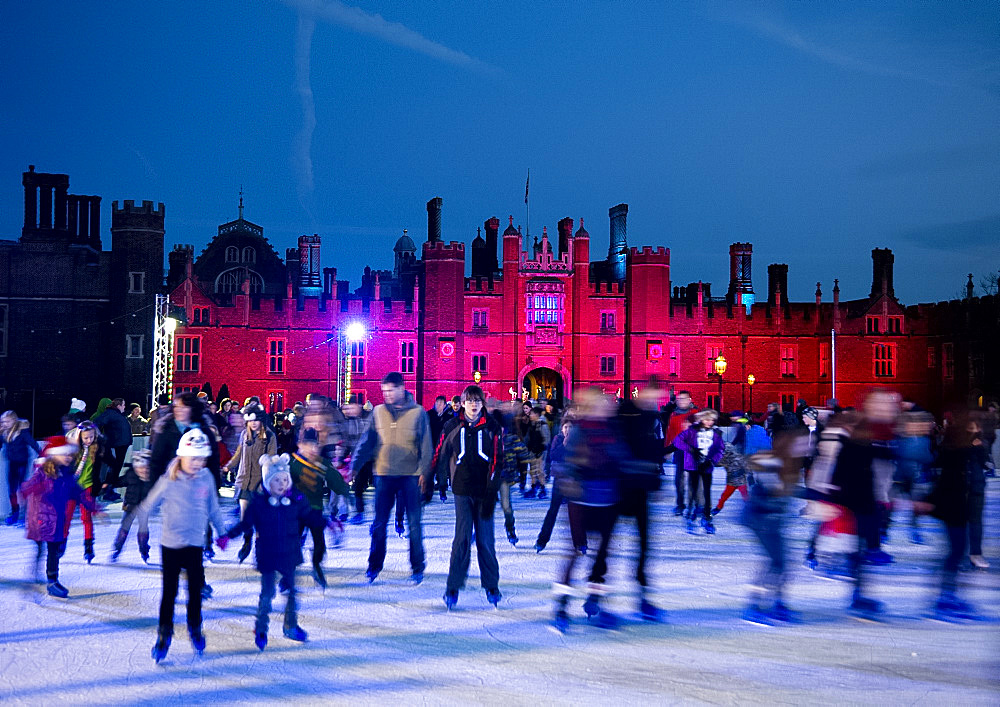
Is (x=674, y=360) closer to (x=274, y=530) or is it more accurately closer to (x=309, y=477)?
(x=309, y=477)

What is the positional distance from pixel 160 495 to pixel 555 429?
1187 centimetres

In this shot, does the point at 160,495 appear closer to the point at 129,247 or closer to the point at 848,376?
the point at 129,247

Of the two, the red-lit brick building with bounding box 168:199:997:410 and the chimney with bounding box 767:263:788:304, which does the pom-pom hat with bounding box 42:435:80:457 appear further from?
the chimney with bounding box 767:263:788:304

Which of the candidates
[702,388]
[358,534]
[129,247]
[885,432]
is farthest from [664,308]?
[885,432]

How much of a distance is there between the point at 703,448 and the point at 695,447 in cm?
10

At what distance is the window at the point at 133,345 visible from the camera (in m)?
39.4

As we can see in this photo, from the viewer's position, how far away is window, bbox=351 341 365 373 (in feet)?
140

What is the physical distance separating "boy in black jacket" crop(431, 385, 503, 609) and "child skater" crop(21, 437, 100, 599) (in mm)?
3287

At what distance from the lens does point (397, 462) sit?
317 inches

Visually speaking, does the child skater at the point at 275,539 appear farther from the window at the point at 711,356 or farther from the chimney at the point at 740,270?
the chimney at the point at 740,270

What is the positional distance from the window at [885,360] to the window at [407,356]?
23.2 meters

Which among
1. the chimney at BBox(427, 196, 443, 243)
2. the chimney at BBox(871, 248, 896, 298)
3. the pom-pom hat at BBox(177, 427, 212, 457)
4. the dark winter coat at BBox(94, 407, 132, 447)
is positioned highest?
the chimney at BBox(427, 196, 443, 243)

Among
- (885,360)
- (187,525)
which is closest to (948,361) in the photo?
(885,360)

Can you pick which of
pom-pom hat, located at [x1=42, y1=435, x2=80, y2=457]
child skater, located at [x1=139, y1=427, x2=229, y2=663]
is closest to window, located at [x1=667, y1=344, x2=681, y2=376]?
pom-pom hat, located at [x1=42, y1=435, x2=80, y2=457]
